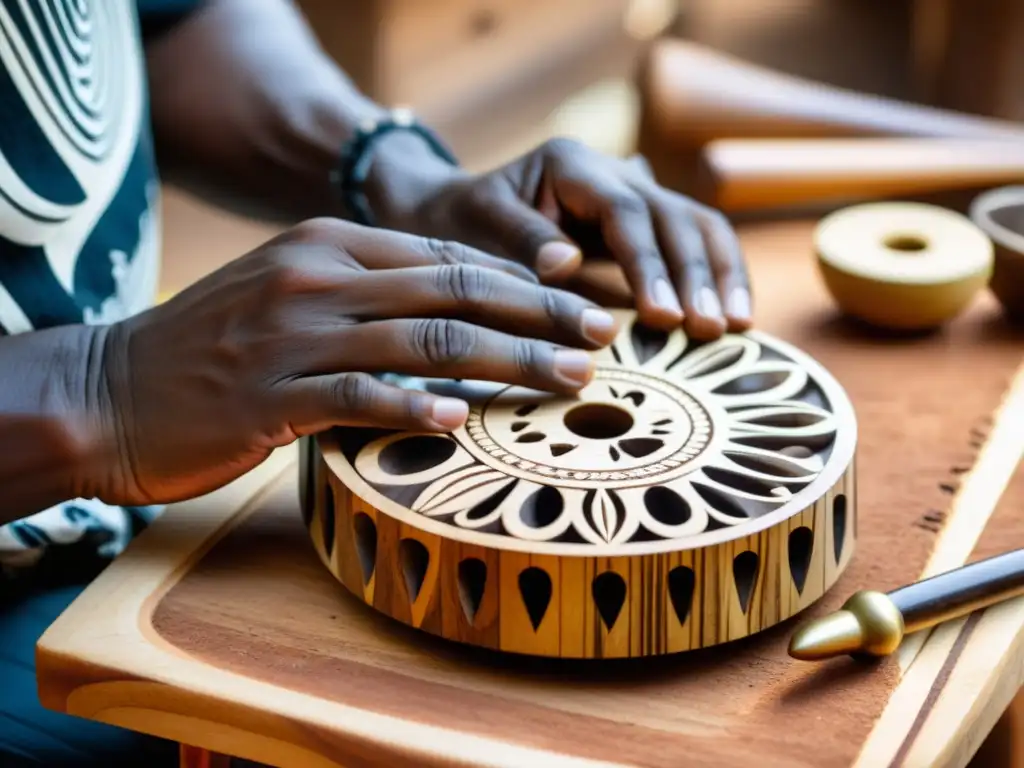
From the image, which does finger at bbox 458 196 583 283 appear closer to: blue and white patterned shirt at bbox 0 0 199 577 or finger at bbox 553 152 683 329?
finger at bbox 553 152 683 329

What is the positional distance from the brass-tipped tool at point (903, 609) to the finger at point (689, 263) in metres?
0.28

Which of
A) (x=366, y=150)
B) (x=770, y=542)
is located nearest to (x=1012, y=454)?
(x=770, y=542)

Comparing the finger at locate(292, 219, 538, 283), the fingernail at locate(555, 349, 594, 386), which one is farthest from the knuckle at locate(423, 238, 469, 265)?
the fingernail at locate(555, 349, 594, 386)

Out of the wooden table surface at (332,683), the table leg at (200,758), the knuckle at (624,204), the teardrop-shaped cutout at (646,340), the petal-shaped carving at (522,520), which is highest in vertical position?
the knuckle at (624,204)

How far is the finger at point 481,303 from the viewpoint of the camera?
84cm

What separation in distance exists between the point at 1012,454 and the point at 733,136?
60 cm

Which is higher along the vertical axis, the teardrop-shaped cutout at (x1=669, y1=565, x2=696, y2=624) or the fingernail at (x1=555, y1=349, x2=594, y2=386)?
the fingernail at (x1=555, y1=349, x2=594, y2=386)

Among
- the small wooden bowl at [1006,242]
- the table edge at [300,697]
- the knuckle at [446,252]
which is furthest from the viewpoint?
the small wooden bowl at [1006,242]

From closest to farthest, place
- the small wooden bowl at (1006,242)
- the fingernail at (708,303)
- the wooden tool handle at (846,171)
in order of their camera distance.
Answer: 1. the fingernail at (708,303)
2. the small wooden bowl at (1006,242)
3. the wooden tool handle at (846,171)

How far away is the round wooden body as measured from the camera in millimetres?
714

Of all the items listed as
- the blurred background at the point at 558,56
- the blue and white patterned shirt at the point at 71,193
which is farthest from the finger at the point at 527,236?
the blurred background at the point at 558,56

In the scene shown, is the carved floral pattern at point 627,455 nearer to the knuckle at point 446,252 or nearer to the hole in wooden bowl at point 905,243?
the knuckle at point 446,252

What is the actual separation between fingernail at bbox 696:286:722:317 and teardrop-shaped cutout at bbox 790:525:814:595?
26cm

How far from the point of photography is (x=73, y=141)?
102cm
